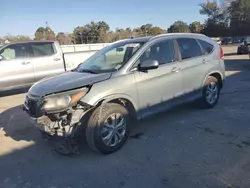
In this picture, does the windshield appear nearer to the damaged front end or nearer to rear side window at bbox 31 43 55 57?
the damaged front end

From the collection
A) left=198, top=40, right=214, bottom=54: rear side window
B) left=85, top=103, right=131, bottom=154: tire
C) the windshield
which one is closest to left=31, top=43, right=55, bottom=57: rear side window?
the windshield

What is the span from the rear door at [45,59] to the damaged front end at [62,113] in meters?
5.01

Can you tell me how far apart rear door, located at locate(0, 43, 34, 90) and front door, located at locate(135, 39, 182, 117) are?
5.19 meters

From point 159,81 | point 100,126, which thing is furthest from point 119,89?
point 159,81

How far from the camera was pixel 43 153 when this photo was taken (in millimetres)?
4145

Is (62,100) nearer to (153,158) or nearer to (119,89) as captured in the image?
(119,89)

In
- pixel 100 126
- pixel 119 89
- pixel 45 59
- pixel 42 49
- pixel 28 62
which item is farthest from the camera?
pixel 42 49

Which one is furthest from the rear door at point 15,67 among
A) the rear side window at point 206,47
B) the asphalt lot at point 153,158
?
the rear side window at point 206,47

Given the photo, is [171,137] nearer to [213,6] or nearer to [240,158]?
[240,158]

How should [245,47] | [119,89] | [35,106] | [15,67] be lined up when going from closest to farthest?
[35,106]
[119,89]
[15,67]
[245,47]

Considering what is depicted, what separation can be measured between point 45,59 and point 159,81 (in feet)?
17.4

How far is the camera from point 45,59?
862 cm

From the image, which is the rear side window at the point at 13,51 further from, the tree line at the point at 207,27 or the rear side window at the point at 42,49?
the tree line at the point at 207,27

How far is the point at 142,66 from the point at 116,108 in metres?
0.85
